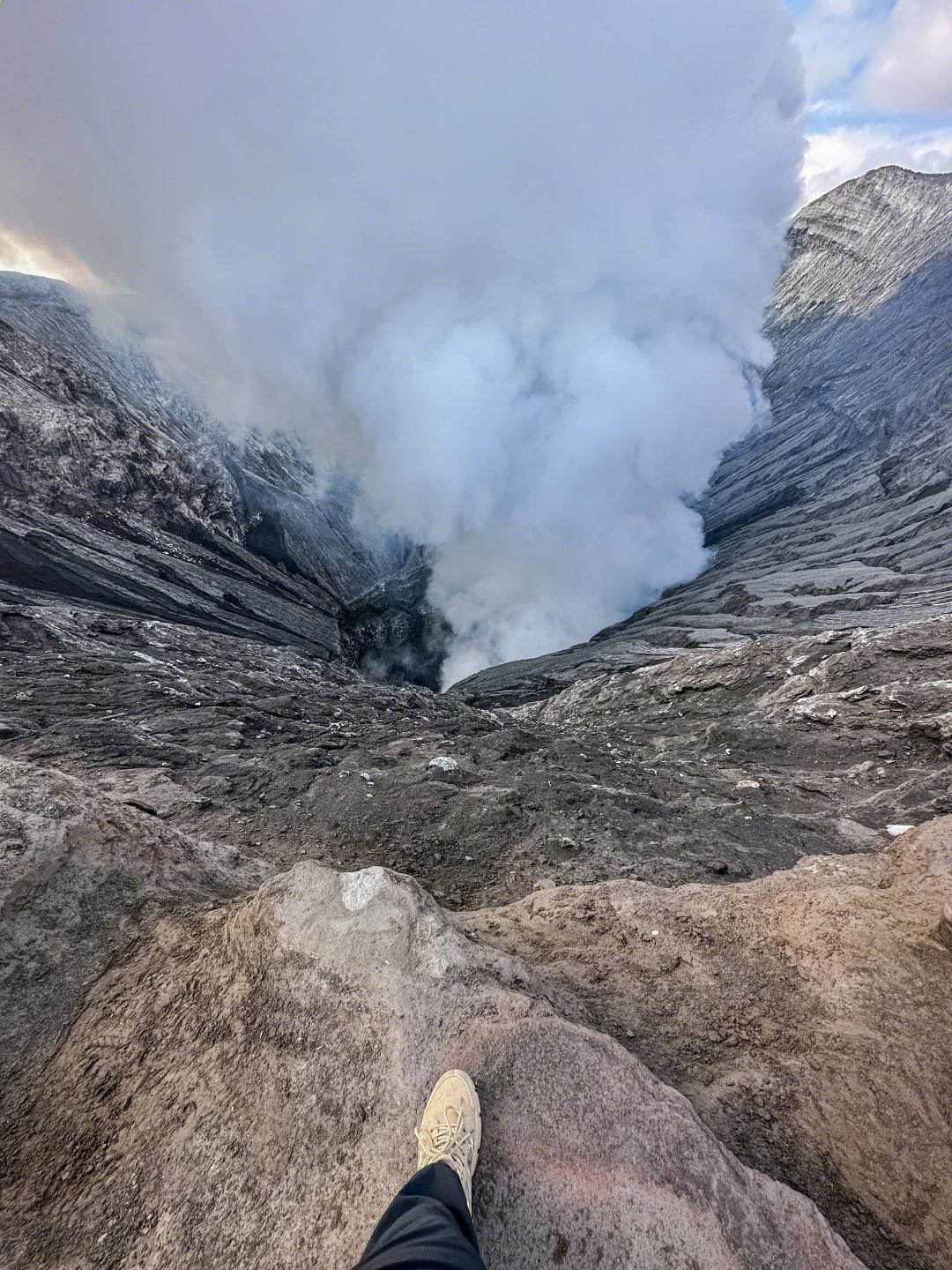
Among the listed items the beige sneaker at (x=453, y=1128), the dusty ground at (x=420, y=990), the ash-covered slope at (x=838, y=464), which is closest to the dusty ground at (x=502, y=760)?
the dusty ground at (x=420, y=990)

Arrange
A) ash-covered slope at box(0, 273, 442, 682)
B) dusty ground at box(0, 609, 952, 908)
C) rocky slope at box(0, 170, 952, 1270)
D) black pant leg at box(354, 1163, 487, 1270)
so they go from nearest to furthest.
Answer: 1. black pant leg at box(354, 1163, 487, 1270)
2. rocky slope at box(0, 170, 952, 1270)
3. dusty ground at box(0, 609, 952, 908)
4. ash-covered slope at box(0, 273, 442, 682)

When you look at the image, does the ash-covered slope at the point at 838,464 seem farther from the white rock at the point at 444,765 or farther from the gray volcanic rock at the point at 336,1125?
the gray volcanic rock at the point at 336,1125

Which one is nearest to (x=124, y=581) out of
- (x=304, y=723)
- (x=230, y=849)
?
(x=304, y=723)

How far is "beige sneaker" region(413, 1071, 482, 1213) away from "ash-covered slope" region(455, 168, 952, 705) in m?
Result: 28.0

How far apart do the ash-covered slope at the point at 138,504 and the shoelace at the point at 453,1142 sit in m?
21.3

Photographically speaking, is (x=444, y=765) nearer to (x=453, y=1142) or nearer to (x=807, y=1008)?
(x=807, y=1008)

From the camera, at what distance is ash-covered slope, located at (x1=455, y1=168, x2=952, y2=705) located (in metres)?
34.9

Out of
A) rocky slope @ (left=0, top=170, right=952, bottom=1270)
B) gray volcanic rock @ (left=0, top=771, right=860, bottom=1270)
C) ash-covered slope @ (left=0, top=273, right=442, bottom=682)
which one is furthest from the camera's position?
ash-covered slope @ (left=0, top=273, right=442, bottom=682)

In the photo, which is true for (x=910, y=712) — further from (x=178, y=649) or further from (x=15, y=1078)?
(x=178, y=649)

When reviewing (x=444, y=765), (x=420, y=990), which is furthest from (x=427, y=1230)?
(x=444, y=765)

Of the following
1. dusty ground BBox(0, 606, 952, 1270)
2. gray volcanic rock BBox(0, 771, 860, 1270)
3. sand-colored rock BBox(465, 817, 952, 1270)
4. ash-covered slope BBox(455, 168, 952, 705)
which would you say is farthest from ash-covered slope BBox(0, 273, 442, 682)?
sand-colored rock BBox(465, 817, 952, 1270)

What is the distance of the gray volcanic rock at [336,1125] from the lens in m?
2.47

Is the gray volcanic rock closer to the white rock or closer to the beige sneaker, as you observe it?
the beige sneaker

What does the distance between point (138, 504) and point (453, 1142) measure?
116 feet
